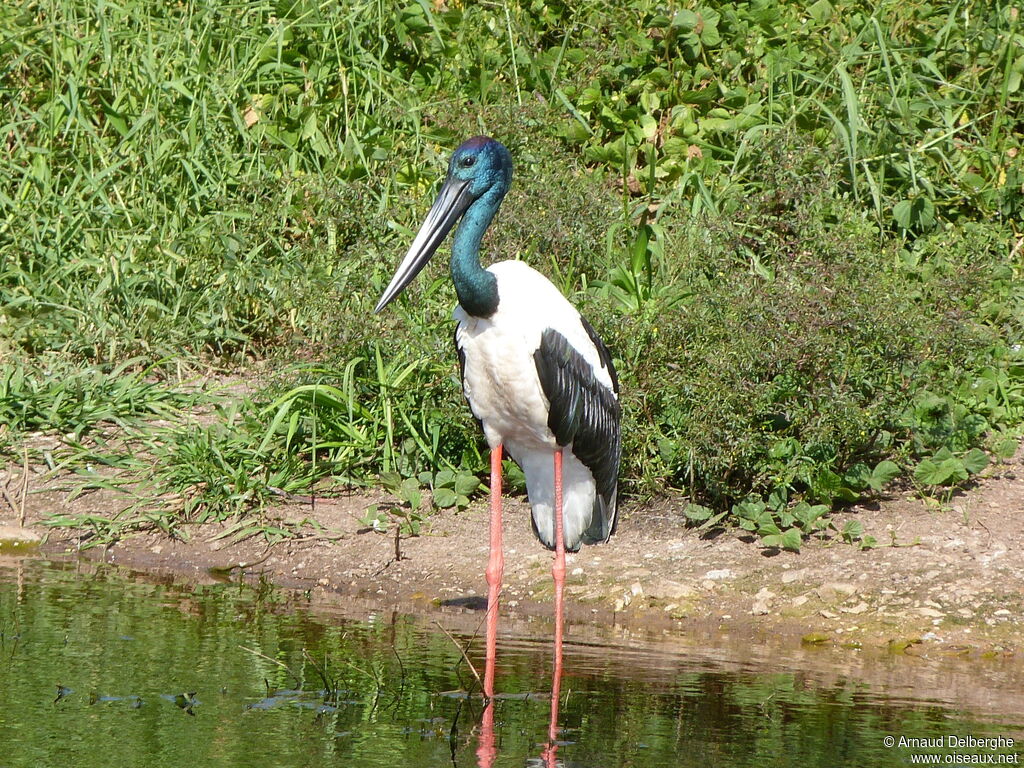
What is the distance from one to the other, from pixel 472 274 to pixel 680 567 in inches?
58.2

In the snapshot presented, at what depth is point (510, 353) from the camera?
4484mm

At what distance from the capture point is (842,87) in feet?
23.6

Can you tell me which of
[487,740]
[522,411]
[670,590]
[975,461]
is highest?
[522,411]

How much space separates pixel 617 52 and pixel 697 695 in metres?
4.49

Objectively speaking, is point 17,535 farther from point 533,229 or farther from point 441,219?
point 533,229

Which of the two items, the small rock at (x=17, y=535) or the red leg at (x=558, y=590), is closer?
the red leg at (x=558, y=590)

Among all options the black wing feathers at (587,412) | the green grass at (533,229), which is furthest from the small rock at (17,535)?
the black wing feathers at (587,412)

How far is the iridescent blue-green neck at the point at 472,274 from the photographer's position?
436 cm

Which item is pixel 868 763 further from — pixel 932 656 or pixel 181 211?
pixel 181 211

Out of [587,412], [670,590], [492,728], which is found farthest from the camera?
[670,590]

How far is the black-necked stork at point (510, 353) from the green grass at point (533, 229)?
73 centimetres

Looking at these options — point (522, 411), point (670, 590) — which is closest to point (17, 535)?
point (522, 411)

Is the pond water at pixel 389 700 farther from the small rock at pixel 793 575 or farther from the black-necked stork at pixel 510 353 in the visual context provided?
the small rock at pixel 793 575

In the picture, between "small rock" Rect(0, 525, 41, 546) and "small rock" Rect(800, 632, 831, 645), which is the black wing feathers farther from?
"small rock" Rect(0, 525, 41, 546)
